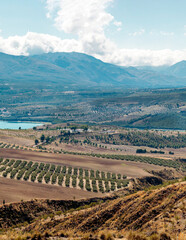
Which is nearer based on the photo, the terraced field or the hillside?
the hillside

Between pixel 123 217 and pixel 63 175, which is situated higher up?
pixel 123 217

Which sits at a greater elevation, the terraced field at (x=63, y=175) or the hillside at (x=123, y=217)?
the hillside at (x=123, y=217)

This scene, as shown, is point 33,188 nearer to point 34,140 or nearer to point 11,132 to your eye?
point 34,140

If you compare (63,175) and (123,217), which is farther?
(63,175)

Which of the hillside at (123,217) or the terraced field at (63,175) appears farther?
the terraced field at (63,175)
